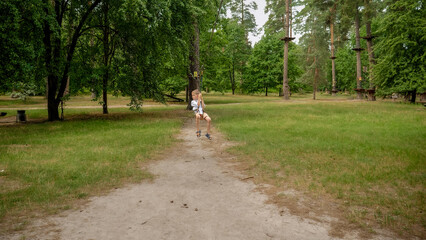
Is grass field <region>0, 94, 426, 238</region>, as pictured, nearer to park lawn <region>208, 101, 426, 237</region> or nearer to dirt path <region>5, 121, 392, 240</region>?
park lawn <region>208, 101, 426, 237</region>

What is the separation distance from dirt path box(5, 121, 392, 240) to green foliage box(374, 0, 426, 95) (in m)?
23.9

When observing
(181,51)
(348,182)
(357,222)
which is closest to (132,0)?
(181,51)

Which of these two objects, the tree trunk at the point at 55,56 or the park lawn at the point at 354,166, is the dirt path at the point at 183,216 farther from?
the tree trunk at the point at 55,56

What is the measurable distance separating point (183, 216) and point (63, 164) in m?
Answer: 4.10

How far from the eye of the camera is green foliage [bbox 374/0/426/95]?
22469 millimetres

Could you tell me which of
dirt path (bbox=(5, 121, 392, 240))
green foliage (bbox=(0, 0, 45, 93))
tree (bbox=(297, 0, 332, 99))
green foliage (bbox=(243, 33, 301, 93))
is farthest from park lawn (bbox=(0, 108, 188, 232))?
green foliage (bbox=(243, 33, 301, 93))

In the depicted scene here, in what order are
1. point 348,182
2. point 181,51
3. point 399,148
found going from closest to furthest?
point 348,182
point 399,148
point 181,51

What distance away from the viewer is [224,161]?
705 centimetres

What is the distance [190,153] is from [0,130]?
9496mm

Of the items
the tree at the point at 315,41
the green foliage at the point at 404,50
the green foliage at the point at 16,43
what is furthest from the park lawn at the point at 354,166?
the tree at the point at 315,41

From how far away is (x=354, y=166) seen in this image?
6125mm

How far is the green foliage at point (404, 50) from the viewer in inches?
885

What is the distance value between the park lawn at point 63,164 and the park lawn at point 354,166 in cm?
292

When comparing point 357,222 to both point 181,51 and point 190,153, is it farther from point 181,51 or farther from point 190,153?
point 181,51
